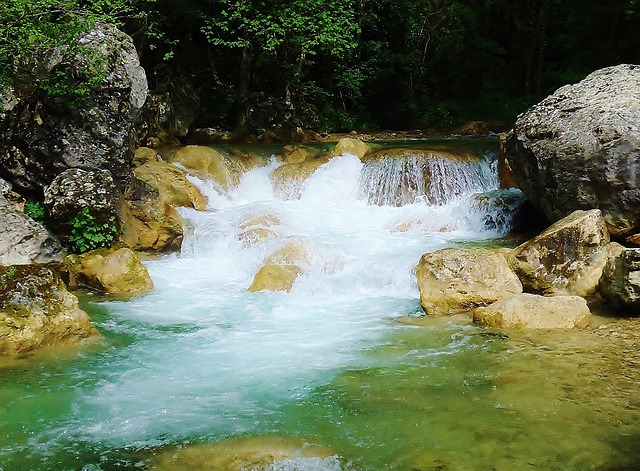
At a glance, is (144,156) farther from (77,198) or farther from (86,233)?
(86,233)

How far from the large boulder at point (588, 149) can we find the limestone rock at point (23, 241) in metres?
7.51

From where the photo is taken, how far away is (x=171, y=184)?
39.7 feet

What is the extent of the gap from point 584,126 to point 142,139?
978 centimetres

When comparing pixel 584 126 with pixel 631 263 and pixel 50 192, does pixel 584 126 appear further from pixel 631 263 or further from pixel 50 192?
pixel 50 192

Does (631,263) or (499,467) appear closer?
(499,467)

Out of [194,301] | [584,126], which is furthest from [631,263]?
[194,301]

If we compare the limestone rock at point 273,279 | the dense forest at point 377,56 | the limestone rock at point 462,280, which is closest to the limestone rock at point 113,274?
the limestone rock at point 273,279

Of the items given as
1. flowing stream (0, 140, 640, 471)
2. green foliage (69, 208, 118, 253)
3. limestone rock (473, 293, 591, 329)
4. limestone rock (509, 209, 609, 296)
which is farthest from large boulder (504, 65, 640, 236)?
green foliage (69, 208, 118, 253)

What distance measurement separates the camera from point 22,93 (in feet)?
33.9

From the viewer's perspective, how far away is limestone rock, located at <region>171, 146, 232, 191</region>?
1321cm

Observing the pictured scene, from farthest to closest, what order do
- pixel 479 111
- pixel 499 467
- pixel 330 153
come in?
pixel 479 111, pixel 330 153, pixel 499 467

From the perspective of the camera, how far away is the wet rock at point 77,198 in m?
9.60

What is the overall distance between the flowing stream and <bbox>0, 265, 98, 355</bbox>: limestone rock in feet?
0.84

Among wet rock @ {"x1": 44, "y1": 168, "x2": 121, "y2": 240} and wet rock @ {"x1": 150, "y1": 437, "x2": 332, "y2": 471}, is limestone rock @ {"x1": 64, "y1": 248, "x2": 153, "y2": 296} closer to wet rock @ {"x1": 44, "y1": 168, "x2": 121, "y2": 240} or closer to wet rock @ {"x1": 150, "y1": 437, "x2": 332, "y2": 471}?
wet rock @ {"x1": 44, "y1": 168, "x2": 121, "y2": 240}
